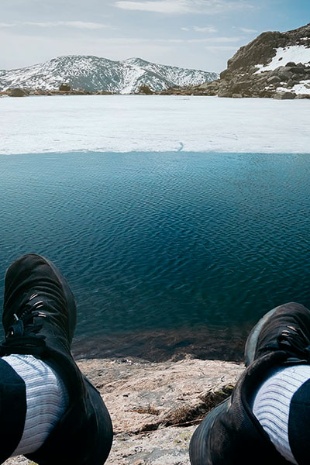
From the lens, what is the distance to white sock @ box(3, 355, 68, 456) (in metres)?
1.57

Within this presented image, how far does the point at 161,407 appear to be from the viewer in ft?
9.54

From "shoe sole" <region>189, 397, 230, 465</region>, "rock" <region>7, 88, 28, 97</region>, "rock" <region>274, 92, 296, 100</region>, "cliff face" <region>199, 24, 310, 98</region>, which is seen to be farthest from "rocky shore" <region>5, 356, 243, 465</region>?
"rock" <region>7, 88, 28, 97</region>

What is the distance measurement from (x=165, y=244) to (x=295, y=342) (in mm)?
6325

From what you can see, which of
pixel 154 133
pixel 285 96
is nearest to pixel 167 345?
pixel 154 133

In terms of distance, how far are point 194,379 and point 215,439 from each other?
5.67ft

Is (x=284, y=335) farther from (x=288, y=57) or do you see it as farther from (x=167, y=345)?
(x=288, y=57)

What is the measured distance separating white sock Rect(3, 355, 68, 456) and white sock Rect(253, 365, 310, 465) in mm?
743

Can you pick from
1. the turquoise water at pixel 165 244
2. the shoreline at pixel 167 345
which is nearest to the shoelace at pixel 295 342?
the shoreline at pixel 167 345

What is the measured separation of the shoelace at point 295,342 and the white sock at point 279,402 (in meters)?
0.10

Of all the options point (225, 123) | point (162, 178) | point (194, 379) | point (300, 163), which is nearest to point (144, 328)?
point (194, 379)

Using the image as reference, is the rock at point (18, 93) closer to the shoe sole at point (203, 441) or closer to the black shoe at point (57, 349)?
the black shoe at point (57, 349)

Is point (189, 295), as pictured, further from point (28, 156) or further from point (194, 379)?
point (28, 156)

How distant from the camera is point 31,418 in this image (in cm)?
156

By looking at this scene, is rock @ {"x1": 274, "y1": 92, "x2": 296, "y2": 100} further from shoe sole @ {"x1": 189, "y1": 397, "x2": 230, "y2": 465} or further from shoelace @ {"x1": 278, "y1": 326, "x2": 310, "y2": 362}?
shoe sole @ {"x1": 189, "y1": 397, "x2": 230, "y2": 465}
